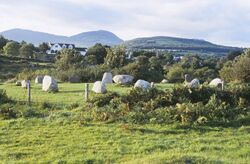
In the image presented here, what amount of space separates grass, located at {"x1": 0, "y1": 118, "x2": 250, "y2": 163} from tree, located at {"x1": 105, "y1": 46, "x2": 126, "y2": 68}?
40.3m

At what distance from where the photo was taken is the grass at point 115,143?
42.2 feet

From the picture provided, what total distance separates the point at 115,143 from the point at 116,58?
44777mm

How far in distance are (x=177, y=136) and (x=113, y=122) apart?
3065 millimetres

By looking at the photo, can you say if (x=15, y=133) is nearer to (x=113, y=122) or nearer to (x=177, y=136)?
(x=113, y=122)

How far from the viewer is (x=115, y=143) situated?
48.5 ft

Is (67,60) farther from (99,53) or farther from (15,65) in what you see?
(15,65)

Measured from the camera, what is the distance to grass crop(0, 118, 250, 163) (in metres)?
12.9

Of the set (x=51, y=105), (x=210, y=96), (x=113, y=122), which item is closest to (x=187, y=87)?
(x=210, y=96)

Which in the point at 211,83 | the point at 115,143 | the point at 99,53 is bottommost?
the point at 115,143

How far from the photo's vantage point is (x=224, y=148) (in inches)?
558

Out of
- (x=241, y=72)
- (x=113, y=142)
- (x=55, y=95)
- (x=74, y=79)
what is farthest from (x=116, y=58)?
(x=113, y=142)

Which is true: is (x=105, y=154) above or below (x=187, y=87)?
below

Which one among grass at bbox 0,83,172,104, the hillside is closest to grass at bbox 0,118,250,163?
grass at bbox 0,83,172,104

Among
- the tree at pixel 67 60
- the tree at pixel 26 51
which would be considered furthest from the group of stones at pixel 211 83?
the tree at pixel 26 51
